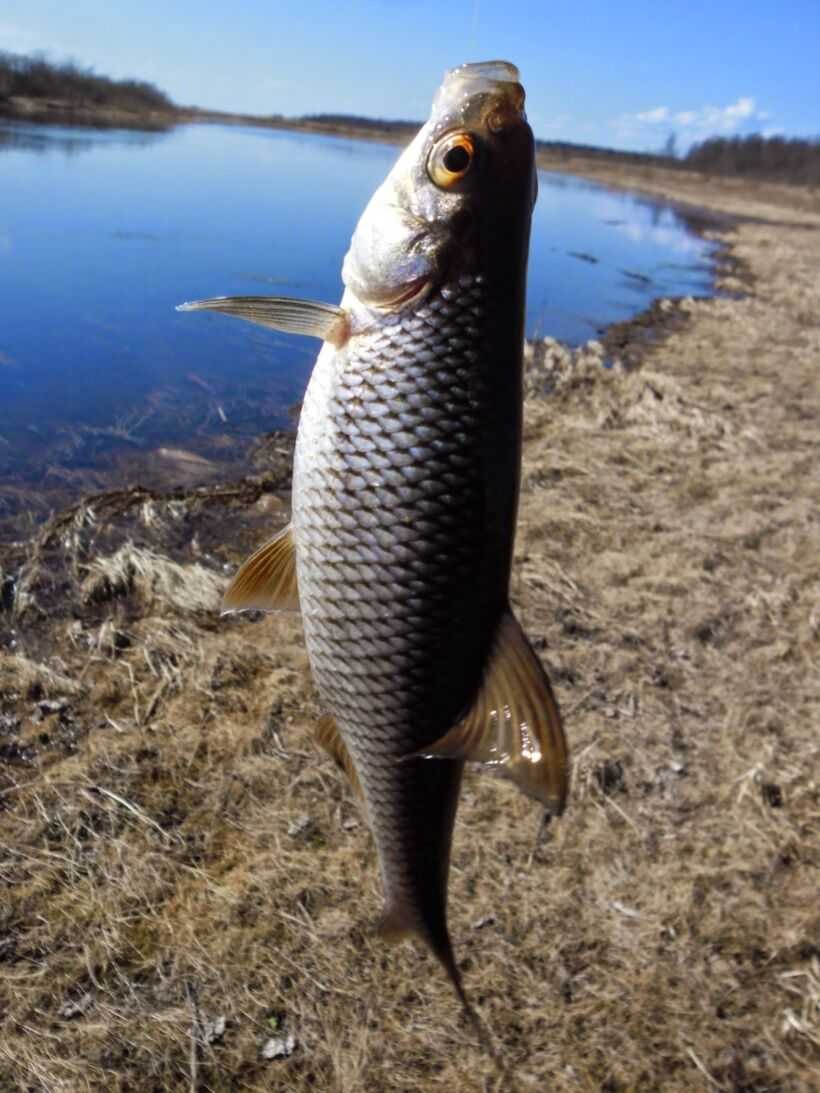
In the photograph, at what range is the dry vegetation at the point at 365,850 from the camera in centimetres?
303

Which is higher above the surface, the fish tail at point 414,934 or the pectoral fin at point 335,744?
the pectoral fin at point 335,744

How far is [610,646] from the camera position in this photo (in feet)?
17.6

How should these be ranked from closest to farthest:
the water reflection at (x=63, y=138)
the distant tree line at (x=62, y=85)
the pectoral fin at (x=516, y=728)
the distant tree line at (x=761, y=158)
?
1. the pectoral fin at (x=516, y=728)
2. the water reflection at (x=63, y=138)
3. the distant tree line at (x=62, y=85)
4. the distant tree line at (x=761, y=158)

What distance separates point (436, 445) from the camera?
5.48ft

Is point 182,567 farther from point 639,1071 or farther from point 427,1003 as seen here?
point 639,1071

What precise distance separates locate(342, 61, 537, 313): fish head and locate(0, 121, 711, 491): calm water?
6820 mm

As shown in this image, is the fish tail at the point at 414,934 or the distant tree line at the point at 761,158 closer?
the fish tail at the point at 414,934

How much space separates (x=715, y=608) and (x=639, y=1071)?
11.5ft

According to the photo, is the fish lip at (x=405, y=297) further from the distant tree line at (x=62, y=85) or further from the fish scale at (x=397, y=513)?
the distant tree line at (x=62, y=85)

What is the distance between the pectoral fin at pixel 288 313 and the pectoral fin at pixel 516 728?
0.72 metres

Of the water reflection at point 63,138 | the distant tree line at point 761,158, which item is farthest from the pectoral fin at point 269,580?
the distant tree line at point 761,158

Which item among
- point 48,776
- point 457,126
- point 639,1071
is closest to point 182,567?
point 48,776

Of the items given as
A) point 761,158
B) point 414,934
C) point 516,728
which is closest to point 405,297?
point 516,728

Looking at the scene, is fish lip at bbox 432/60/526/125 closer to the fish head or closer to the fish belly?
the fish head
